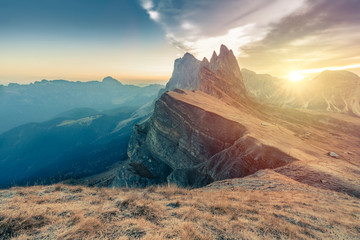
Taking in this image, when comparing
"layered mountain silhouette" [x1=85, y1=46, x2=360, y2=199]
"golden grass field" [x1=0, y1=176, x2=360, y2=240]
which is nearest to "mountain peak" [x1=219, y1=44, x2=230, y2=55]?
"layered mountain silhouette" [x1=85, y1=46, x2=360, y2=199]

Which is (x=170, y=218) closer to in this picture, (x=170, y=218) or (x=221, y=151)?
(x=170, y=218)

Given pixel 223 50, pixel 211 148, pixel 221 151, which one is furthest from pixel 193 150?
pixel 223 50

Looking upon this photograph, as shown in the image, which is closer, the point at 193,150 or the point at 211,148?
the point at 211,148

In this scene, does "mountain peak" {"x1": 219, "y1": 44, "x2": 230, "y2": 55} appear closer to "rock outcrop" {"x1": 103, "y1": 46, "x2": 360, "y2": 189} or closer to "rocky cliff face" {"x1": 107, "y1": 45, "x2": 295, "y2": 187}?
"rock outcrop" {"x1": 103, "y1": 46, "x2": 360, "y2": 189}

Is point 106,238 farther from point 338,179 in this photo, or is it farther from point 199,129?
point 199,129

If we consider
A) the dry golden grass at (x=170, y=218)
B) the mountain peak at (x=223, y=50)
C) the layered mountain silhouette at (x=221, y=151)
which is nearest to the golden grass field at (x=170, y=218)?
the dry golden grass at (x=170, y=218)

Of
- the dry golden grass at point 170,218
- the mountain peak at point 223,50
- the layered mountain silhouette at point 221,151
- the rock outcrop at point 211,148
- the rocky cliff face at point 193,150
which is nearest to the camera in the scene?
the dry golden grass at point 170,218

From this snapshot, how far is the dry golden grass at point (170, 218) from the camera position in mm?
5848

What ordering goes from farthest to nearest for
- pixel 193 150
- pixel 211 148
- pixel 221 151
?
pixel 193 150 → pixel 211 148 → pixel 221 151

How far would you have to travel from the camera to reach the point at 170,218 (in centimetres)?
740

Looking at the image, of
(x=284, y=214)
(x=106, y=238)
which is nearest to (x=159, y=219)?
(x=106, y=238)

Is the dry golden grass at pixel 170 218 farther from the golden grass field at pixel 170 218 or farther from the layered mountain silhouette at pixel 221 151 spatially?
the layered mountain silhouette at pixel 221 151

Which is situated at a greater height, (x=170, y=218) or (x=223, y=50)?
(x=223, y=50)

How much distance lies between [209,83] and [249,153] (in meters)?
66.1
